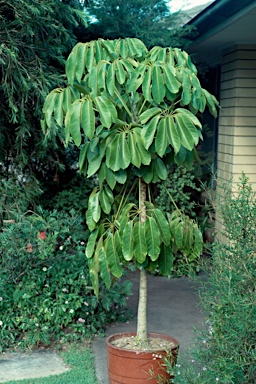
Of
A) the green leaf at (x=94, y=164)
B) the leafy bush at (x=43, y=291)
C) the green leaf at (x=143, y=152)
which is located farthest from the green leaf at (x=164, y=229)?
the leafy bush at (x=43, y=291)

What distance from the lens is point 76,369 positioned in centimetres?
507

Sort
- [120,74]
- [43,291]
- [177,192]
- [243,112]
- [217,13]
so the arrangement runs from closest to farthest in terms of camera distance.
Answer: [120,74] < [43,291] < [217,13] < [243,112] < [177,192]

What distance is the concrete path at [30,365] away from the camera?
16.4ft

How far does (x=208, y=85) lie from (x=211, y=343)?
685cm

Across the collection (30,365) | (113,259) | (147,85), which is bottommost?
(30,365)

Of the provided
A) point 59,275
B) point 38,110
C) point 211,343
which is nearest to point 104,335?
point 59,275

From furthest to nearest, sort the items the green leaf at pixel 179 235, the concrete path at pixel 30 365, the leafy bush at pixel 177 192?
1. the leafy bush at pixel 177 192
2. the concrete path at pixel 30 365
3. the green leaf at pixel 179 235

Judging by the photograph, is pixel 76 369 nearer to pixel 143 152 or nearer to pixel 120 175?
pixel 120 175

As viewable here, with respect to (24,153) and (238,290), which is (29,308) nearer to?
(24,153)

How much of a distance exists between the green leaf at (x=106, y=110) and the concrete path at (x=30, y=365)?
234 cm

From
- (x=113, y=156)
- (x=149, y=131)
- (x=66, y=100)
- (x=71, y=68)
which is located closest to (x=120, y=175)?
(x=113, y=156)

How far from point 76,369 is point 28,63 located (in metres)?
3.40

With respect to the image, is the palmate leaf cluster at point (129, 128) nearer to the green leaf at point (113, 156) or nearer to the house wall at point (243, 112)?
the green leaf at point (113, 156)

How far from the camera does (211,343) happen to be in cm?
392
